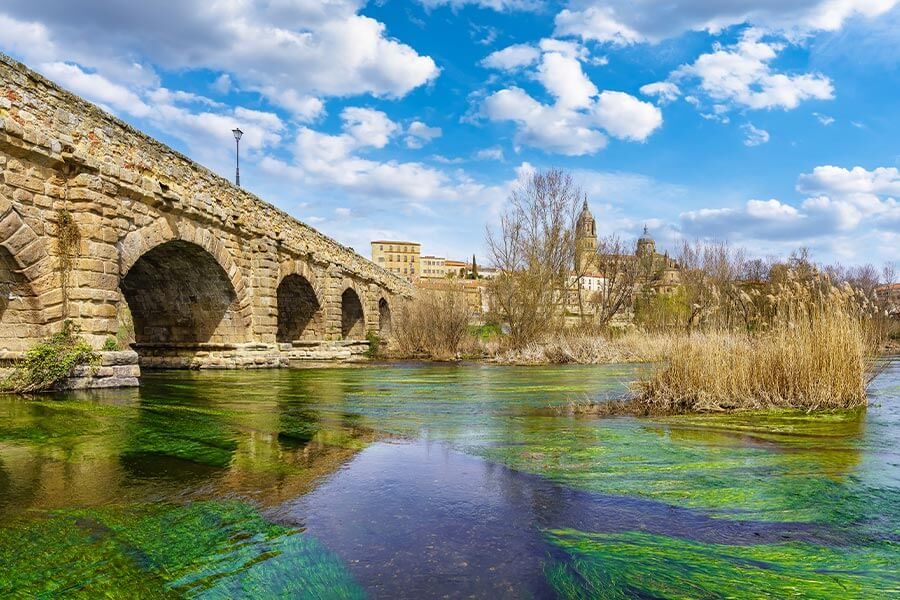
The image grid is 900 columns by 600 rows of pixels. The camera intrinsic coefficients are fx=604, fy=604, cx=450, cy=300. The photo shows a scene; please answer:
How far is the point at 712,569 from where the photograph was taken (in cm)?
247

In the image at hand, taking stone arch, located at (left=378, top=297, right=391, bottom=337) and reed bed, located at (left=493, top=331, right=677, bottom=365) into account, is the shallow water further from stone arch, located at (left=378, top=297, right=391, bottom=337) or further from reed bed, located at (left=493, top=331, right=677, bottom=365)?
stone arch, located at (left=378, top=297, right=391, bottom=337)

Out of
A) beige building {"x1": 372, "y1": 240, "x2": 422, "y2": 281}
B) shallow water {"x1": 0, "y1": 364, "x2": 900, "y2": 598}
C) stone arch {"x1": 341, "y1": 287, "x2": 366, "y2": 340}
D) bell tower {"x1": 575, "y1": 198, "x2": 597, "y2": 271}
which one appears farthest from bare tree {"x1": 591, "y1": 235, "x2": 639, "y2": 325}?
beige building {"x1": 372, "y1": 240, "x2": 422, "y2": 281}

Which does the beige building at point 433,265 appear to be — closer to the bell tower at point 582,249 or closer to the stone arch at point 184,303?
the bell tower at point 582,249

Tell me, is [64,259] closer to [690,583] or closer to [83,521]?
[83,521]

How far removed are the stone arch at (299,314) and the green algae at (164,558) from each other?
1777 centimetres

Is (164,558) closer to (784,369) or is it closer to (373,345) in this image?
(784,369)

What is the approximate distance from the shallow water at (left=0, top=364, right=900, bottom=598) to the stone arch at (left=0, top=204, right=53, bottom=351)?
9.82 ft

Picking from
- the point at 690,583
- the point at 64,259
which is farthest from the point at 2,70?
the point at 690,583

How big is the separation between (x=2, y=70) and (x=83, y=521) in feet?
25.8

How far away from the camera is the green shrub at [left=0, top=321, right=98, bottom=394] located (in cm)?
871

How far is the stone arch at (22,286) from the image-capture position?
871 cm

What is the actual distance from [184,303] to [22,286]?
6.42 m

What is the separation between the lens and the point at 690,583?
2.35 m

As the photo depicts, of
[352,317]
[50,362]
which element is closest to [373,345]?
[352,317]
